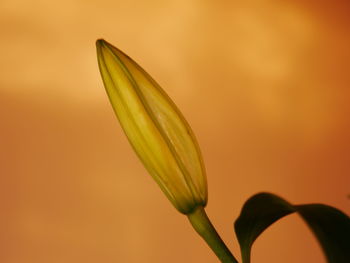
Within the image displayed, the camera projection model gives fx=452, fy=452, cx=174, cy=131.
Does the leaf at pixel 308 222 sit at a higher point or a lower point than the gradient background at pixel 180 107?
lower

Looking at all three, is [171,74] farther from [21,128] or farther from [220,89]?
[21,128]

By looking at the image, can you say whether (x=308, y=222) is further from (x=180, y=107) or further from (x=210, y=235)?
(x=180, y=107)

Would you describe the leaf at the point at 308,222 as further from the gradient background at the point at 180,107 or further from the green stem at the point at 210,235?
the gradient background at the point at 180,107

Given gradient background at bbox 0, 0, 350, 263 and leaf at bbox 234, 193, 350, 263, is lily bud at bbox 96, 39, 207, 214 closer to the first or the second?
leaf at bbox 234, 193, 350, 263

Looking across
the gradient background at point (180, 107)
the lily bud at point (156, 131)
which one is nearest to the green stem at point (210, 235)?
the lily bud at point (156, 131)

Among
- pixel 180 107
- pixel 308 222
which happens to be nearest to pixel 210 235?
pixel 308 222

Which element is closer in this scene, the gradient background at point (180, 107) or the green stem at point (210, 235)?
the green stem at point (210, 235)

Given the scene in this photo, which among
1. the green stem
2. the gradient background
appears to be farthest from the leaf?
the gradient background
